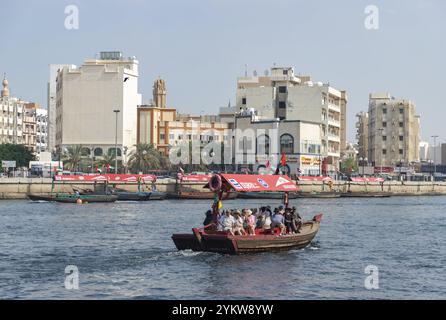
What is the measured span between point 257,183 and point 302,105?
104818 mm

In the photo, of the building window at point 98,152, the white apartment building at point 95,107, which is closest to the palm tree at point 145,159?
the building window at point 98,152

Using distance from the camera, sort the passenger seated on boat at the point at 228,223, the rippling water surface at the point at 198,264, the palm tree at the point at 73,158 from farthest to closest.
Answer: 1. the palm tree at the point at 73,158
2. the passenger seated on boat at the point at 228,223
3. the rippling water surface at the point at 198,264

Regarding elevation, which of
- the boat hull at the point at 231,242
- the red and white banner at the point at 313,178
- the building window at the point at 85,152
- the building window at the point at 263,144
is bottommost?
the boat hull at the point at 231,242

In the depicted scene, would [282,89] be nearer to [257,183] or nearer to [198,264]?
[257,183]

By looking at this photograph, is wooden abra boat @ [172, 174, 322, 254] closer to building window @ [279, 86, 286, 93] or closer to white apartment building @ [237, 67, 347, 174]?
white apartment building @ [237, 67, 347, 174]

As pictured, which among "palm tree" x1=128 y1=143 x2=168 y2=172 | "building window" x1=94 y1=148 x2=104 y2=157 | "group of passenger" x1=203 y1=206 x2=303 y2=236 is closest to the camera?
"group of passenger" x1=203 y1=206 x2=303 y2=236

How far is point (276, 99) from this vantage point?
504 ft

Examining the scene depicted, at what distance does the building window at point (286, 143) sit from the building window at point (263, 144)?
2.58 meters

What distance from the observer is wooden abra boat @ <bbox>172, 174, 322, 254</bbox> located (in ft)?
136

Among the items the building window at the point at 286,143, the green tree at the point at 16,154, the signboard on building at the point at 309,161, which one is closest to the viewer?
the signboard on building at the point at 309,161

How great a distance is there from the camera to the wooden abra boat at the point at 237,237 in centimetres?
4156

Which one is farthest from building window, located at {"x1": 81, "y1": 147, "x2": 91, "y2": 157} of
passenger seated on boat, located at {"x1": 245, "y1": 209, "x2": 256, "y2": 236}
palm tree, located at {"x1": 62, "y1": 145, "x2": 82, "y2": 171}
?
passenger seated on boat, located at {"x1": 245, "y1": 209, "x2": 256, "y2": 236}

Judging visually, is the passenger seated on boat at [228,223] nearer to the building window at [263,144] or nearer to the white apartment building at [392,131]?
the building window at [263,144]

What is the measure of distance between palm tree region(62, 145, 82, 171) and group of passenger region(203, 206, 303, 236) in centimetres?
9551
